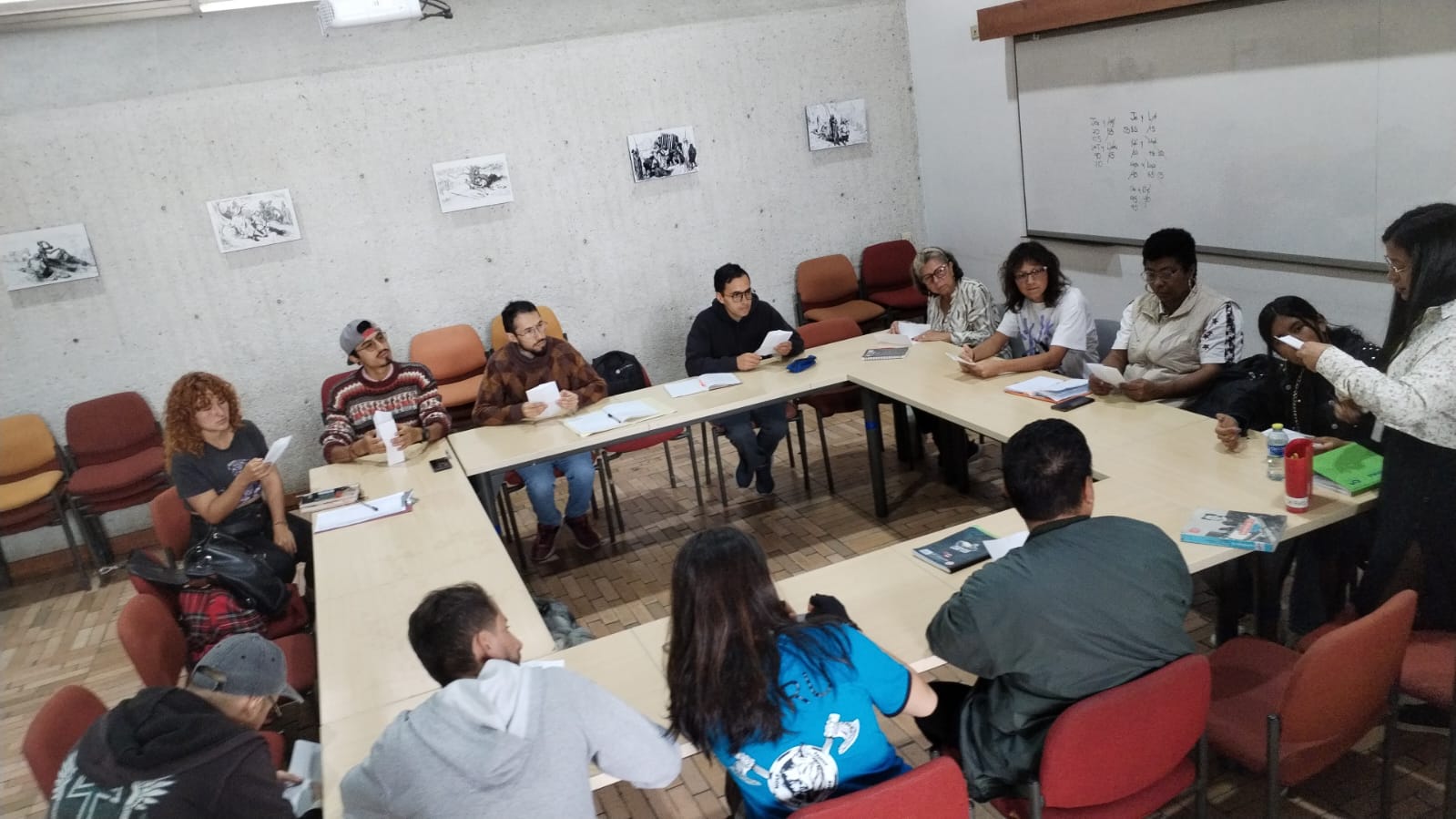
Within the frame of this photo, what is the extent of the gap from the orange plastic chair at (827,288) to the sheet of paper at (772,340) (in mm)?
1974

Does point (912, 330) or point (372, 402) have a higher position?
point (372, 402)

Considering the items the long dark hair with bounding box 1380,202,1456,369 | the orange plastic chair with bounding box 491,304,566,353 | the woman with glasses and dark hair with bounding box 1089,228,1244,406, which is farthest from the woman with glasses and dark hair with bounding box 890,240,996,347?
the orange plastic chair with bounding box 491,304,566,353

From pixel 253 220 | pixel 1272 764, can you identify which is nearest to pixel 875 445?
pixel 1272 764

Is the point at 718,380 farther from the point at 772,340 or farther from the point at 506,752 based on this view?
the point at 506,752

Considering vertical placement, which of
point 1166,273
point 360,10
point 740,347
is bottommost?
point 740,347

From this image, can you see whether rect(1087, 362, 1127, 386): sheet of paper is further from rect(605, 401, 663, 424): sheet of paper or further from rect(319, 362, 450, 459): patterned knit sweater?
rect(319, 362, 450, 459): patterned knit sweater

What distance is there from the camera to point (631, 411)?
4.48 metres

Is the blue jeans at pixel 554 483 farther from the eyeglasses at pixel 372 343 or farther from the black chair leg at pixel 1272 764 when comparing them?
the black chair leg at pixel 1272 764

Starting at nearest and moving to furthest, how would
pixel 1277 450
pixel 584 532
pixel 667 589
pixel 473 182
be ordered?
1. pixel 1277 450
2. pixel 667 589
3. pixel 584 532
4. pixel 473 182

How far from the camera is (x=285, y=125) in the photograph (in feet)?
19.0

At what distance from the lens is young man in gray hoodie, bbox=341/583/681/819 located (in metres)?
1.66

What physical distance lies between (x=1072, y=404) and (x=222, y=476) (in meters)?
3.26

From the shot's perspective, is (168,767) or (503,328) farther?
(503,328)

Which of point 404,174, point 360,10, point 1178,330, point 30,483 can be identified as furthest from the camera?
point 404,174
